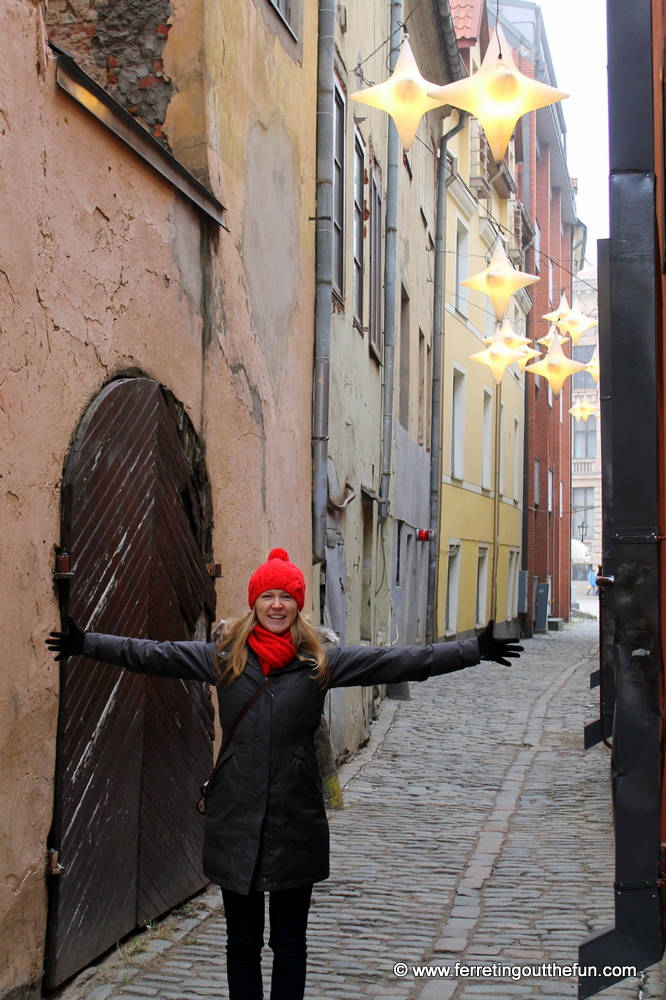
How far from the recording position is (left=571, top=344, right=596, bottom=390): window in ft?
184

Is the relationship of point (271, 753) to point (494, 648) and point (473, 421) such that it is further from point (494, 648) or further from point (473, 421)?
point (473, 421)

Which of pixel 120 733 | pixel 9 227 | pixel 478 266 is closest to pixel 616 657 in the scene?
pixel 120 733

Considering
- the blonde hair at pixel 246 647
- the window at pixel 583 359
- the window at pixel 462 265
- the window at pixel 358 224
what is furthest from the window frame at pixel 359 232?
the window at pixel 583 359

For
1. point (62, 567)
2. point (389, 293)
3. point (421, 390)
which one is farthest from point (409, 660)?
point (421, 390)

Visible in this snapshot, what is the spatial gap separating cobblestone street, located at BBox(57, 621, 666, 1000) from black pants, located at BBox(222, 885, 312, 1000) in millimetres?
1034

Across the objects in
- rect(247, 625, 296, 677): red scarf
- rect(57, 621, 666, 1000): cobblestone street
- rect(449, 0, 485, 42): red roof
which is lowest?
rect(57, 621, 666, 1000): cobblestone street

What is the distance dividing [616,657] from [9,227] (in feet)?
8.57

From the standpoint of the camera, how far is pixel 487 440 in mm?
24891

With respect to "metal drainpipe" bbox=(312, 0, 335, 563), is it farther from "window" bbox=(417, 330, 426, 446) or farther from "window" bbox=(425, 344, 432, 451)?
"window" bbox=(425, 344, 432, 451)

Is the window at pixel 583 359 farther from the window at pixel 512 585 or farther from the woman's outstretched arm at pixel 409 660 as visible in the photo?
the woman's outstretched arm at pixel 409 660

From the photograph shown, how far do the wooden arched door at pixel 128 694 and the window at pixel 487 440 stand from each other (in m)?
18.7

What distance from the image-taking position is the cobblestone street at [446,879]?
471cm

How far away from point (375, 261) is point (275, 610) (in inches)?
357

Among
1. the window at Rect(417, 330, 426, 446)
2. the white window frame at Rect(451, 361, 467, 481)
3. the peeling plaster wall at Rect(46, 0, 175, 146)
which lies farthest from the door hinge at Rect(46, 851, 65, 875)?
the white window frame at Rect(451, 361, 467, 481)
